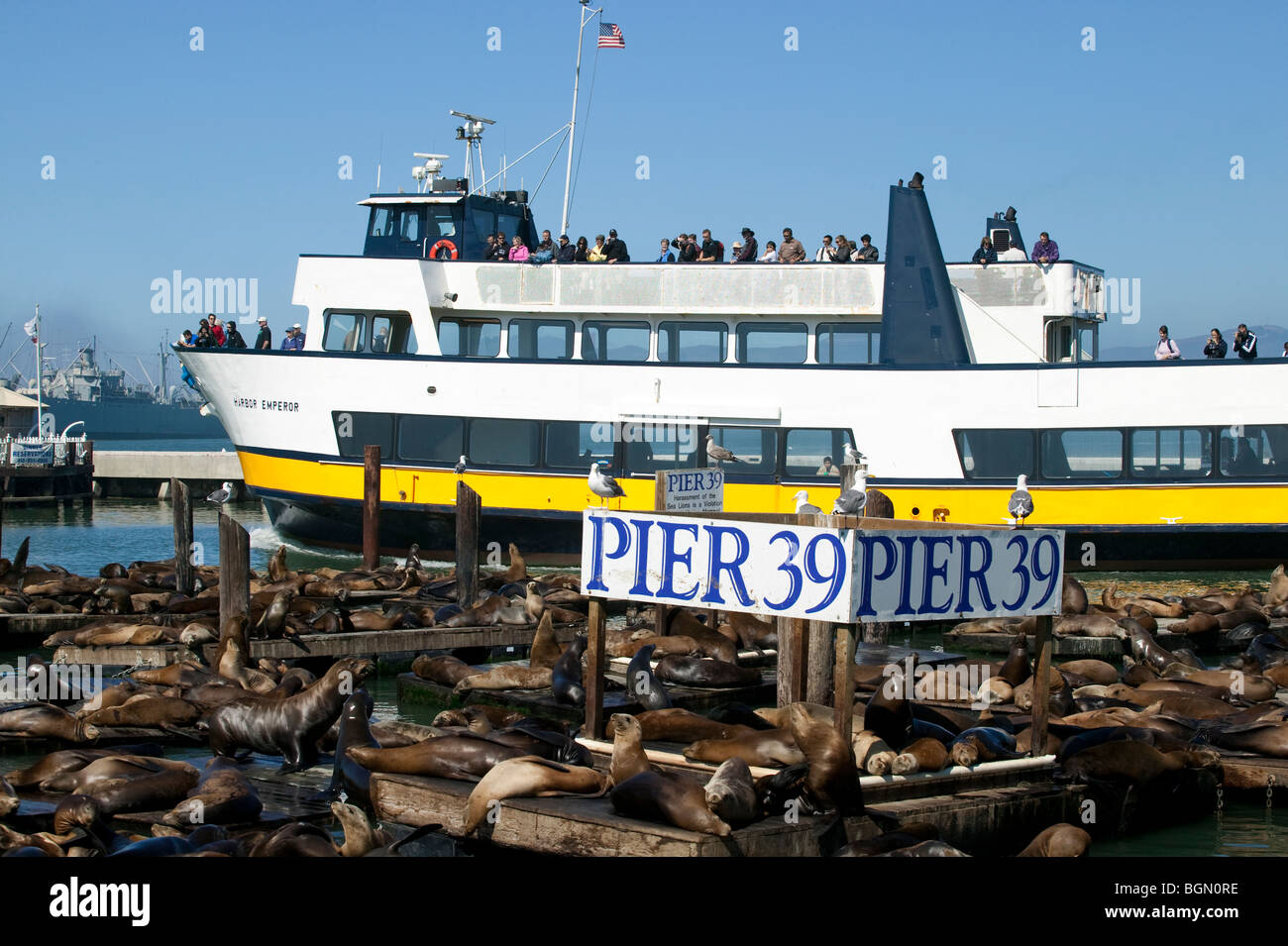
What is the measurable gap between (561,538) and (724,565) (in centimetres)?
1506

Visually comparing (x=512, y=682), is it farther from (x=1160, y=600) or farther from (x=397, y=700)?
(x=1160, y=600)

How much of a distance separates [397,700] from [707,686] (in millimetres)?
3062

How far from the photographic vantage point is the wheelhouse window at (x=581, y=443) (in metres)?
22.7

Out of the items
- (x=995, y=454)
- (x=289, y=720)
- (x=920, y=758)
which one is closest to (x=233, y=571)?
(x=289, y=720)

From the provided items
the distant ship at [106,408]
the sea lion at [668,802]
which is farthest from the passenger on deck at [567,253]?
the distant ship at [106,408]

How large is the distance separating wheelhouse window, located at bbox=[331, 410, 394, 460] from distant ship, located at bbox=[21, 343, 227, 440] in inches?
4006

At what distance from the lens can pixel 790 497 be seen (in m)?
21.8

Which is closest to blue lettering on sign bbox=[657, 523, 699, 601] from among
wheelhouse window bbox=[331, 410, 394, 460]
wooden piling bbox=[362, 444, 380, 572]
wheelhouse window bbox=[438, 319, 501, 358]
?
wooden piling bbox=[362, 444, 380, 572]

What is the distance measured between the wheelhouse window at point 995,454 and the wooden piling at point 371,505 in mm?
8937

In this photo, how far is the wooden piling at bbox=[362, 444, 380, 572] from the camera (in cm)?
2120

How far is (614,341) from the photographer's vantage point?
2345 centimetres

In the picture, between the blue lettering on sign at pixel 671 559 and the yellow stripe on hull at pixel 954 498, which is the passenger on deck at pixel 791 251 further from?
the blue lettering on sign at pixel 671 559

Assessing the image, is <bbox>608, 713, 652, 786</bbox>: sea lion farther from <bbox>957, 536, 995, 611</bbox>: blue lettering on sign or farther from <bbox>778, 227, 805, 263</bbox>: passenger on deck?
<bbox>778, 227, 805, 263</bbox>: passenger on deck
